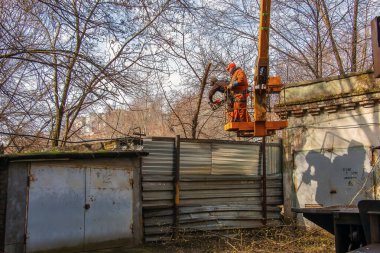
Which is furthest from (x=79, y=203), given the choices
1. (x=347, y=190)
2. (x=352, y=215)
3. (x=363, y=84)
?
(x=363, y=84)

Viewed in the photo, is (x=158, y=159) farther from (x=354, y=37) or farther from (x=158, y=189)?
(x=354, y=37)

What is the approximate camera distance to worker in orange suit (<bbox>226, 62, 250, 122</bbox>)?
1212 cm

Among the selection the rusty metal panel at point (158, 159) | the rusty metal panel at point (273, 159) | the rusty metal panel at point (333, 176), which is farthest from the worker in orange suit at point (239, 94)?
the rusty metal panel at point (333, 176)

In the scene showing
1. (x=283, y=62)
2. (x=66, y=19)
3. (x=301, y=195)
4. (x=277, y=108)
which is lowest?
(x=301, y=195)

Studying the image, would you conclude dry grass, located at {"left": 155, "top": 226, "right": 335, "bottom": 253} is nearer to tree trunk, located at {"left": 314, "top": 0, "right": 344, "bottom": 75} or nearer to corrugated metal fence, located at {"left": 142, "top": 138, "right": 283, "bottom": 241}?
corrugated metal fence, located at {"left": 142, "top": 138, "right": 283, "bottom": 241}

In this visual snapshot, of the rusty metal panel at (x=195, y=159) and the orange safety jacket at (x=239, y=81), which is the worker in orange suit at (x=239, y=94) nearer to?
the orange safety jacket at (x=239, y=81)

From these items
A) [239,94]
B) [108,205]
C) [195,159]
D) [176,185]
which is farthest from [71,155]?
[239,94]

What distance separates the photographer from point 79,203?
1032 centimetres

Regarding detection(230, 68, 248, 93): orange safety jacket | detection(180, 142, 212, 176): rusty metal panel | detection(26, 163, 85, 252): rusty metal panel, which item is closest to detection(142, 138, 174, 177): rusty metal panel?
detection(180, 142, 212, 176): rusty metal panel

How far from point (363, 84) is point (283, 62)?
8.06m

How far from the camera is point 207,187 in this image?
12.7 meters

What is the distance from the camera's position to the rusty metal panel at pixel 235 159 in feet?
43.0

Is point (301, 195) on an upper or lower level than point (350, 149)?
lower

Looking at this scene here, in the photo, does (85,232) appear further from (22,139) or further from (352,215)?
(22,139)
